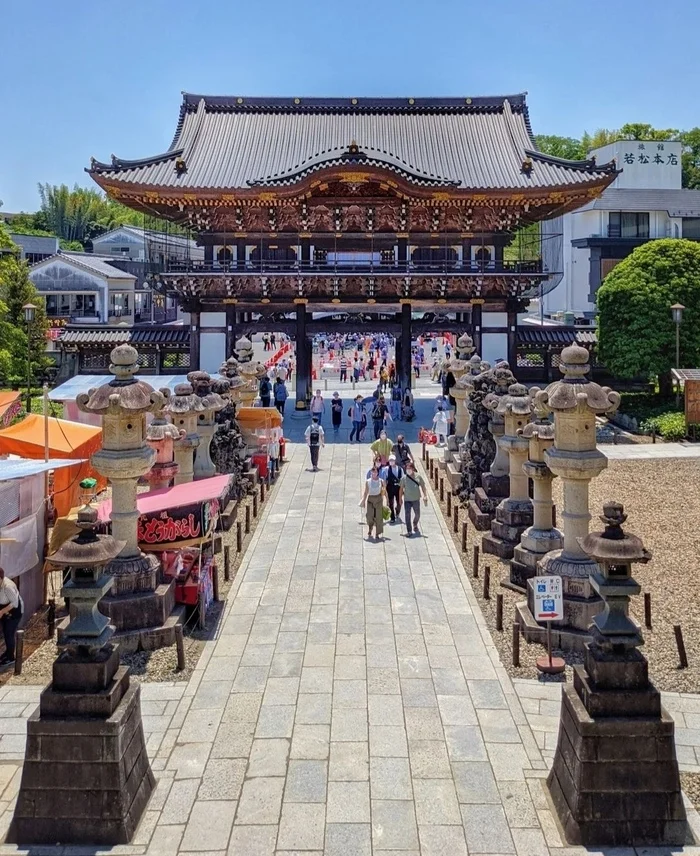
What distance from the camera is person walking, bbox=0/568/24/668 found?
1038cm

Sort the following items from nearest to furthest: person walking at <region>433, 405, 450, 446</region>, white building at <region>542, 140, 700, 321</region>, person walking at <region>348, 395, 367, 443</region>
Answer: person walking at <region>433, 405, 450, 446</region> → person walking at <region>348, 395, 367, 443</region> → white building at <region>542, 140, 700, 321</region>

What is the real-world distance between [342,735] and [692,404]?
2291 centimetres

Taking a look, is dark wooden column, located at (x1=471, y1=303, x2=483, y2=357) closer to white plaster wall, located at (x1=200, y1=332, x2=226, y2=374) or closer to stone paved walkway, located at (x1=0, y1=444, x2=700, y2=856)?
white plaster wall, located at (x1=200, y1=332, x2=226, y2=374)

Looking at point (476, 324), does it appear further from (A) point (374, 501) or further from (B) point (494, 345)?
(A) point (374, 501)

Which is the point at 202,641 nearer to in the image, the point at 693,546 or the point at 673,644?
the point at 673,644

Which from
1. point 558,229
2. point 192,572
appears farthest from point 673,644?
point 558,229

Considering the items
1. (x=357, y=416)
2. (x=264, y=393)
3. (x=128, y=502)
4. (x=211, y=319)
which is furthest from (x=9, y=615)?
(x=211, y=319)

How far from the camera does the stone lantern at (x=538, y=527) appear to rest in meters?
12.9

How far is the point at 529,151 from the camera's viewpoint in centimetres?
3703

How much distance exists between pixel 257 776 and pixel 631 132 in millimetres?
78329

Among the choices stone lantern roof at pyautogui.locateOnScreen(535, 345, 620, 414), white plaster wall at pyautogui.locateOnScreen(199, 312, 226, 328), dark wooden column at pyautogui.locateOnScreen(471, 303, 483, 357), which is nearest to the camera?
stone lantern roof at pyautogui.locateOnScreen(535, 345, 620, 414)

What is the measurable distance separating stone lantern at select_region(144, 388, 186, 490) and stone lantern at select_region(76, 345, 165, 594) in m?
3.23

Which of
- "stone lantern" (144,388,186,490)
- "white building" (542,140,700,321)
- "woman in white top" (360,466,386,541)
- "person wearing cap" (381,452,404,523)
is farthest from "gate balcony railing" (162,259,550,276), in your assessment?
"stone lantern" (144,388,186,490)

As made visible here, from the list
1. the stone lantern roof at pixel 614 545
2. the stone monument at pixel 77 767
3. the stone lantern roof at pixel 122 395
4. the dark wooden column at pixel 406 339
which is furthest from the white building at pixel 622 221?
the stone monument at pixel 77 767
